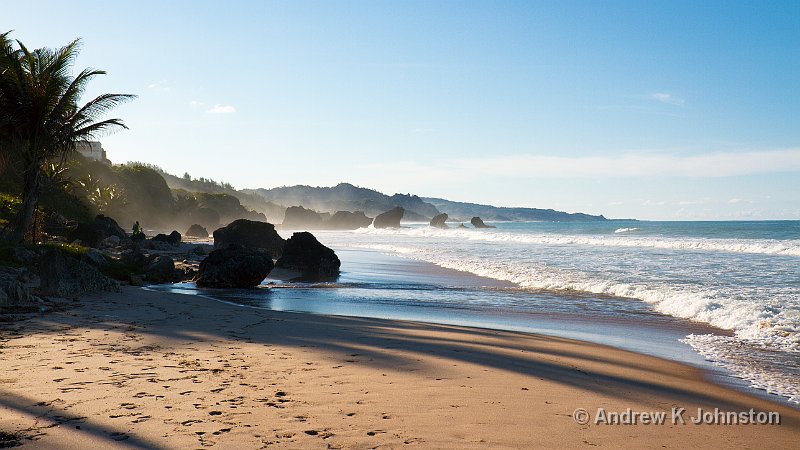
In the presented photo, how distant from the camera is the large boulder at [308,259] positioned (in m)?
21.3

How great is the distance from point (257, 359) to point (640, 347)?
607 cm

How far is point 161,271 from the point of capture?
674 inches

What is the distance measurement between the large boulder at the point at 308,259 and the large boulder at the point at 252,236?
5956mm

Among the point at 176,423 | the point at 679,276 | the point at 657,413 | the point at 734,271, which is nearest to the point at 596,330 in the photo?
the point at 657,413

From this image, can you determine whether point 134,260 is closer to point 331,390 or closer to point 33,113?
point 33,113

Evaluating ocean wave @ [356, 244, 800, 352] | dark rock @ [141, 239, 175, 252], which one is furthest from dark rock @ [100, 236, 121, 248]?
ocean wave @ [356, 244, 800, 352]

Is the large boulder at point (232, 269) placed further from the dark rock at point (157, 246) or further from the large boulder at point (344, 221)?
the large boulder at point (344, 221)

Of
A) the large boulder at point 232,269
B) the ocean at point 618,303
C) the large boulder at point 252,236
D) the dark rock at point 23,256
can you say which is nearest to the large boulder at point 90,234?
the large boulder at point 252,236

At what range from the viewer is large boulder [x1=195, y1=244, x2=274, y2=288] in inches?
650

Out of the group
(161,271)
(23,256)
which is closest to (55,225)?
(161,271)

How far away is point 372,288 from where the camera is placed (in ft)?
55.5

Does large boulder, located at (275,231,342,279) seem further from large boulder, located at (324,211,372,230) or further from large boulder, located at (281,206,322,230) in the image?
large boulder, located at (281,206,322,230)

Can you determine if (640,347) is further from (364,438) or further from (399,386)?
(364,438)

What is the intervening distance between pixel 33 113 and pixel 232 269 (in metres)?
7.98
